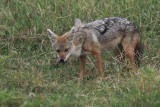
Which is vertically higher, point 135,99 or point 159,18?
point 159,18

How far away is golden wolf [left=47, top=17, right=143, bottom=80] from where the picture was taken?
659 cm

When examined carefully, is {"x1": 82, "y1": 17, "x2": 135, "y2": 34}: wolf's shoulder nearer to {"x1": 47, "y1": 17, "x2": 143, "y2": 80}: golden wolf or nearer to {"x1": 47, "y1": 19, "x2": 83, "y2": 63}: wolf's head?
{"x1": 47, "y1": 17, "x2": 143, "y2": 80}: golden wolf

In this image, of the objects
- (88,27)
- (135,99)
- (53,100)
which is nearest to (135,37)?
(88,27)

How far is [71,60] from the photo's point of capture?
735 centimetres

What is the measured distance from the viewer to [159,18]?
8039mm

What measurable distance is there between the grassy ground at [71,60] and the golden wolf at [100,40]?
274 mm

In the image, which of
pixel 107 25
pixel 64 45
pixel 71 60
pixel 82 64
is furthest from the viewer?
pixel 71 60

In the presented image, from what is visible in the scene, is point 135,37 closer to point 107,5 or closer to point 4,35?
point 107,5

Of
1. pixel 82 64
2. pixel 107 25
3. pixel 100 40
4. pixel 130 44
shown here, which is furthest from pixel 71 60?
pixel 130 44

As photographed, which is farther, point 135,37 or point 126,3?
point 126,3

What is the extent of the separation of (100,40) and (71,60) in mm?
933

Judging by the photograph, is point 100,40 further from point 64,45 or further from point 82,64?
point 64,45

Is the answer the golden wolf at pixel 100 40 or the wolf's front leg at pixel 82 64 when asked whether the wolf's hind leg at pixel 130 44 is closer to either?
the golden wolf at pixel 100 40

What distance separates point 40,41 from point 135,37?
2.41 m
